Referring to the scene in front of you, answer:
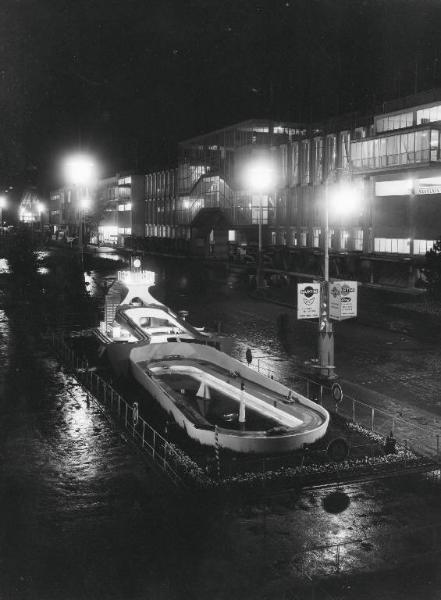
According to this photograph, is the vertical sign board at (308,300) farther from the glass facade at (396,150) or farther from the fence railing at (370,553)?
the glass facade at (396,150)

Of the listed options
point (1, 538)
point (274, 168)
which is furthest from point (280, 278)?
point (1, 538)

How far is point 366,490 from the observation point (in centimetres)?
1317

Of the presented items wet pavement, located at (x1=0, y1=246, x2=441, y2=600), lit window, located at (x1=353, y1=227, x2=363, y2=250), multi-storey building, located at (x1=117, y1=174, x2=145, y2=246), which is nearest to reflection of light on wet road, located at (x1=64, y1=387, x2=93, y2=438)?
wet pavement, located at (x1=0, y1=246, x2=441, y2=600)

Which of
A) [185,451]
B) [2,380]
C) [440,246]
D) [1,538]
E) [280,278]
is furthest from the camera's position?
[280,278]

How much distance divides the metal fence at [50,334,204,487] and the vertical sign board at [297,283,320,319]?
614 cm

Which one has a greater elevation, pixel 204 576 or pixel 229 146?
pixel 229 146

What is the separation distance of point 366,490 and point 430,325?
2209 centimetres

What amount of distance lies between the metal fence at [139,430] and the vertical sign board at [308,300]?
6.14 m

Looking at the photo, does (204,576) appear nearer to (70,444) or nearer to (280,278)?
(70,444)

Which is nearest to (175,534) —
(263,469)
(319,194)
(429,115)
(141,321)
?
(263,469)

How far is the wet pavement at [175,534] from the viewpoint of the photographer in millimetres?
9586

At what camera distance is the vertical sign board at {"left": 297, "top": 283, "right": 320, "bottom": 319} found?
21.7 metres

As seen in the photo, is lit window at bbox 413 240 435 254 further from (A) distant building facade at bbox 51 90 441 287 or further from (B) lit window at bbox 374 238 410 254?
(B) lit window at bbox 374 238 410 254

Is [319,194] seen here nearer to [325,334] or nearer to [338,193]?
[338,193]
